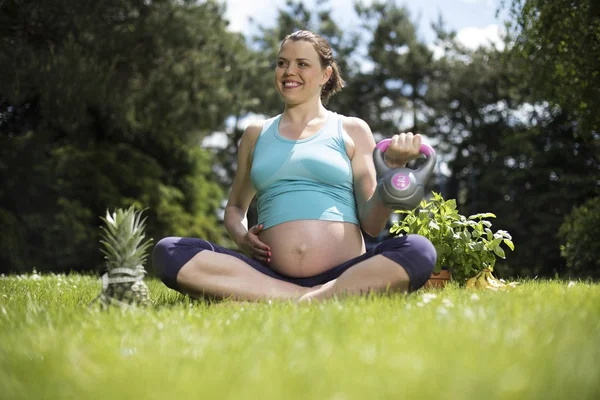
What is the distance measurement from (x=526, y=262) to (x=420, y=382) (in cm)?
1714

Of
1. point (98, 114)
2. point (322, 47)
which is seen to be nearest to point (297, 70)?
point (322, 47)

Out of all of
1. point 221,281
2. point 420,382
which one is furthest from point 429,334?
point 221,281

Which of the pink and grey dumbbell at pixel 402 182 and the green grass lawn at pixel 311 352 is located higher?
the pink and grey dumbbell at pixel 402 182

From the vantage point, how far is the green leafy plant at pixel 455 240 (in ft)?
15.3

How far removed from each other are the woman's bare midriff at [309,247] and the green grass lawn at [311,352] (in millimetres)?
793

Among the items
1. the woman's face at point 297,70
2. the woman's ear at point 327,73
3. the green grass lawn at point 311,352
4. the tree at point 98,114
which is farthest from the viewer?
the tree at point 98,114

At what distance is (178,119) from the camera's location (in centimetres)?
1388

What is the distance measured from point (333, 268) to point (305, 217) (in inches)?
13.5

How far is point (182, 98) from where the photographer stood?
13523 millimetres

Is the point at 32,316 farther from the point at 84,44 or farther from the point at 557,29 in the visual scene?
the point at 84,44

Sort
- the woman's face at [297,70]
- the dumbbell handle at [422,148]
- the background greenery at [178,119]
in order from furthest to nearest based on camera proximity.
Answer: the background greenery at [178,119]
the woman's face at [297,70]
the dumbbell handle at [422,148]

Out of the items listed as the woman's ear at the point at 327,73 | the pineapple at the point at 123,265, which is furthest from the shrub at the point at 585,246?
the pineapple at the point at 123,265

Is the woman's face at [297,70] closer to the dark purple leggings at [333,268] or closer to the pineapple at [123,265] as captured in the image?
the dark purple leggings at [333,268]

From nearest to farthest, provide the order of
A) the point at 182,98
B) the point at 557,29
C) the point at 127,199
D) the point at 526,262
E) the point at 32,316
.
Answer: the point at 32,316 → the point at 557,29 → the point at 182,98 → the point at 127,199 → the point at 526,262
